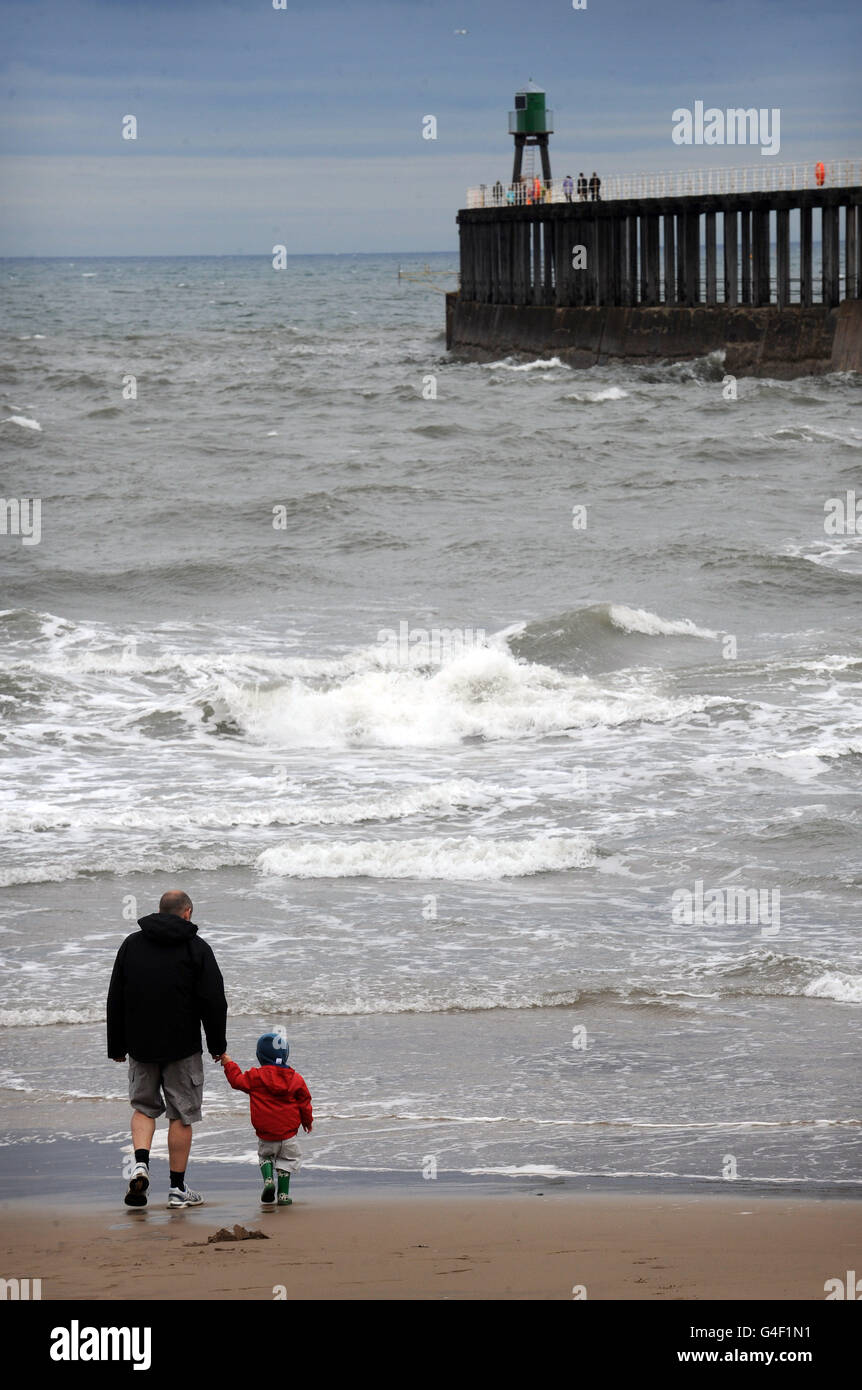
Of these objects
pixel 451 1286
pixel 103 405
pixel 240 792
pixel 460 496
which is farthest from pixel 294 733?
pixel 103 405

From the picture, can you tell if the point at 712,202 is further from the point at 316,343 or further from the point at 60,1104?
the point at 60,1104

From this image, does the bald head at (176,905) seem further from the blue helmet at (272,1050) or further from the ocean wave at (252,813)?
the ocean wave at (252,813)

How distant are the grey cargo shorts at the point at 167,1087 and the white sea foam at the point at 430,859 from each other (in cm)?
448

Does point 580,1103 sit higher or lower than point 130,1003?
lower

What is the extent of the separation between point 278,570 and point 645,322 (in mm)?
27473

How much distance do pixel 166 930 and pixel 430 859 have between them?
481cm

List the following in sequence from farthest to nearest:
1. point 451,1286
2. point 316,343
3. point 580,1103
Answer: point 316,343
point 580,1103
point 451,1286

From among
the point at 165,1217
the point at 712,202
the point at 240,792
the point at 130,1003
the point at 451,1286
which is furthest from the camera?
the point at 712,202

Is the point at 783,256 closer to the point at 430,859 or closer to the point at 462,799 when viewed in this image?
the point at 462,799

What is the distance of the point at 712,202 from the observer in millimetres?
44688

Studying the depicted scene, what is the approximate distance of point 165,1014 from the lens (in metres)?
5.74

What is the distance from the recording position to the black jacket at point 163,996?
5738 millimetres

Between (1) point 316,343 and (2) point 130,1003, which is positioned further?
(1) point 316,343

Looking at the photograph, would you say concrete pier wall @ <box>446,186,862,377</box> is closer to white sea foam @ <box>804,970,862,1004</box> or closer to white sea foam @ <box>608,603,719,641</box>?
white sea foam @ <box>608,603,719,641</box>
